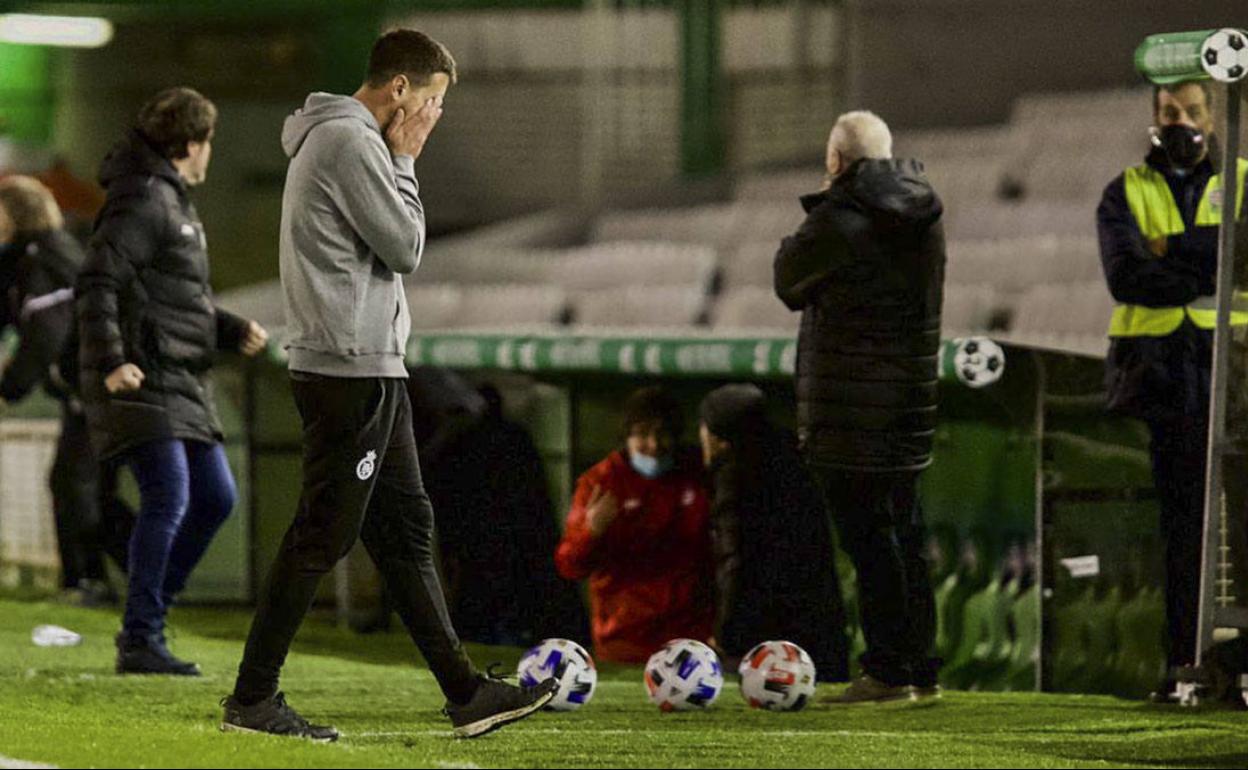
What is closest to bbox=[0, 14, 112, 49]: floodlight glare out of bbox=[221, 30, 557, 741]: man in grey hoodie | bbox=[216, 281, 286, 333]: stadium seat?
bbox=[216, 281, 286, 333]: stadium seat

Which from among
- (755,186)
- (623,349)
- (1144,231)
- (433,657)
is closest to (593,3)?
(755,186)

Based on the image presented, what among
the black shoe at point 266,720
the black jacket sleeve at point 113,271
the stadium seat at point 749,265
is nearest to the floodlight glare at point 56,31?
the stadium seat at point 749,265

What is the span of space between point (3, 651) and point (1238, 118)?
5052 millimetres

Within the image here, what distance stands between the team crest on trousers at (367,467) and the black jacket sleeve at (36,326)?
540 cm

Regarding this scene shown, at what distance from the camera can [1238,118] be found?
717 centimetres

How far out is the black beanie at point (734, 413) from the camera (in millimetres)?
9359

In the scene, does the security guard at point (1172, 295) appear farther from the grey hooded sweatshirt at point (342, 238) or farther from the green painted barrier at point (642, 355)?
the grey hooded sweatshirt at point (342, 238)

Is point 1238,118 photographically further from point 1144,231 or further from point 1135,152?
point 1135,152

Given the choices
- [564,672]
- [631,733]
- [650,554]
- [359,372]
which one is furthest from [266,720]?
[650,554]

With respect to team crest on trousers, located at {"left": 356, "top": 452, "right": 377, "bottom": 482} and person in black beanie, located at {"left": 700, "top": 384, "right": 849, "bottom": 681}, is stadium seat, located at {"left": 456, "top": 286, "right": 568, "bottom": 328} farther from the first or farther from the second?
team crest on trousers, located at {"left": 356, "top": 452, "right": 377, "bottom": 482}

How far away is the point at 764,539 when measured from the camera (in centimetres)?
934

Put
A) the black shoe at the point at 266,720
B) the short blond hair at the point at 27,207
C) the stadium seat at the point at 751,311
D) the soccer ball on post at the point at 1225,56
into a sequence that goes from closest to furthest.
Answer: the black shoe at the point at 266,720
the soccer ball on post at the point at 1225,56
the short blond hair at the point at 27,207
the stadium seat at the point at 751,311

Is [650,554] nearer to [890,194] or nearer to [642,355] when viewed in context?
[642,355]

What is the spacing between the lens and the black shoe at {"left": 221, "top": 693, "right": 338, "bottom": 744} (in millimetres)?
6223
